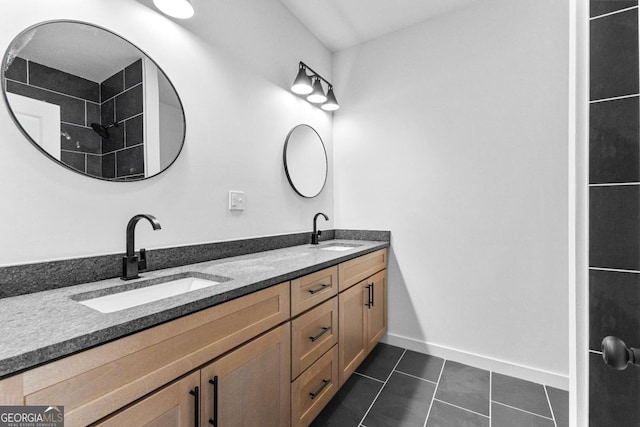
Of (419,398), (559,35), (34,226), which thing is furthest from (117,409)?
(559,35)

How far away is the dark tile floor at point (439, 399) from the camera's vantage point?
1528mm

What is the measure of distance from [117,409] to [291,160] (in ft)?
5.78

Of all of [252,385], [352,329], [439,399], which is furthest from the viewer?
[352,329]

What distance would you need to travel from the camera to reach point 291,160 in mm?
2197

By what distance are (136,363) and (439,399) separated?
168 cm

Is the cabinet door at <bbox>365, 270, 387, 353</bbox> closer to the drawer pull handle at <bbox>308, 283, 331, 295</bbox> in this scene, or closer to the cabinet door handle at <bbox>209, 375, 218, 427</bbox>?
the drawer pull handle at <bbox>308, 283, 331, 295</bbox>

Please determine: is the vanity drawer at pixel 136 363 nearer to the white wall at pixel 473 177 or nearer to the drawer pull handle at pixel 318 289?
the drawer pull handle at pixel 318 289

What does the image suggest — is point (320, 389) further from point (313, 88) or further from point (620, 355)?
point (313, 88)

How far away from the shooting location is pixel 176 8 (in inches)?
52.4

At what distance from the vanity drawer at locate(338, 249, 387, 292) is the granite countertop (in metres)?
0.40

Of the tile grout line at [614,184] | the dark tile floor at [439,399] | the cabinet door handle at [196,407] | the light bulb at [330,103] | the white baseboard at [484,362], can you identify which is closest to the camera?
the tile grout line at [614,184]

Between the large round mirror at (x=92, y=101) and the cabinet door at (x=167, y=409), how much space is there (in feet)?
2.86
